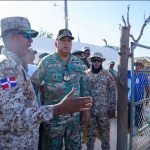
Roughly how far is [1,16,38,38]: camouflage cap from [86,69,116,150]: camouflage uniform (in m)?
2.86

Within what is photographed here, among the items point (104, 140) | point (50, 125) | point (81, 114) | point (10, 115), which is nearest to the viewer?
point (10, 115)

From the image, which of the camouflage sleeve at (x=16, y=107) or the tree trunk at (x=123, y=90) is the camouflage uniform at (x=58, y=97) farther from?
the camouflage sleeve at (x=16, y=107)

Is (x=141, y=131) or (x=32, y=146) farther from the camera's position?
(x=141, y=131)

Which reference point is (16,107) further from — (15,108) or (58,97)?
(58,97)

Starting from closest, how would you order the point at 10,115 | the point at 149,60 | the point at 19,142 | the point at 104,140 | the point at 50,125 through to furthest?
the point at 10,115
the point at 19,142
the point at 50,125
the point at 104,140
the point at 149,60

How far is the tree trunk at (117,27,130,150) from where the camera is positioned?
433 centimetres

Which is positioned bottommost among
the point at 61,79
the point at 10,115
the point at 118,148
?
the point at 118,148

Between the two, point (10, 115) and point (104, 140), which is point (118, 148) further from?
point (10, 115)

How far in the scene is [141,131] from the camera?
5.31 metres

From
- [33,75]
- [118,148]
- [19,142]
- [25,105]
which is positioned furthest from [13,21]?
[118,148]

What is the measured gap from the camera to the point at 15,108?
220cm

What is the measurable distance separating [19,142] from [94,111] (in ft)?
9.94

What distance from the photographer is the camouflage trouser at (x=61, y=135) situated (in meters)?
3.96

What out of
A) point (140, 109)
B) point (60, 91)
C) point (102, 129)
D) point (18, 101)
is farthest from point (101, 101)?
point (18, 101)
